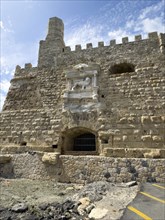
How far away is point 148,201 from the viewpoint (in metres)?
3.59

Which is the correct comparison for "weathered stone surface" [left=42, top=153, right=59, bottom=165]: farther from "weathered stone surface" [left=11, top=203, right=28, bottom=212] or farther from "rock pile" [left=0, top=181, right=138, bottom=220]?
"weathered stone surface" [left=11, top=203, right=28, bottom=212]

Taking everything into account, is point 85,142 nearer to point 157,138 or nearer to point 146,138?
point 146,138

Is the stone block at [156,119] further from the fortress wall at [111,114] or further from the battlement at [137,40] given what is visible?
the battlement at [137,40]

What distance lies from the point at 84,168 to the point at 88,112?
2.59 metres

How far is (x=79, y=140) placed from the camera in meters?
8.80

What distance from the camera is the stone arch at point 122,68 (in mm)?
8661

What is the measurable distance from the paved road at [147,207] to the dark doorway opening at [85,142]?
4163mm

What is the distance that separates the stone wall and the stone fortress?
3 cm

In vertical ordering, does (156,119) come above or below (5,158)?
above

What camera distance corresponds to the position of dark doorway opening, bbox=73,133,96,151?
27.7 ft

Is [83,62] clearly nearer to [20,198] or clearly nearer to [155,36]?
[155,36]

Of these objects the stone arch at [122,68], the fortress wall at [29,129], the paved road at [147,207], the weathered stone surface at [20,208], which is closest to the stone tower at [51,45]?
the fortress wall at [29,129]

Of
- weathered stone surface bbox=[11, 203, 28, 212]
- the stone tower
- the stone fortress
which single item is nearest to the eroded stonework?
the stone fortress

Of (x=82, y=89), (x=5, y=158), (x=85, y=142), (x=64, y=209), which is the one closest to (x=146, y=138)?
(x=85, y=142)
